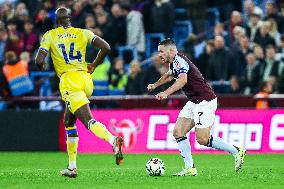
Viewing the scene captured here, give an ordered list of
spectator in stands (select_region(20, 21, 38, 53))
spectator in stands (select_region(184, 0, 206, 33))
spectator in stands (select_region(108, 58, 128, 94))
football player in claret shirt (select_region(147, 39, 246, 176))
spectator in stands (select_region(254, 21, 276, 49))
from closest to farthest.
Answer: football player in claret shirt (select_region(147, 39, 246, 176)), spectator in stands (select_region(254, 21, 276, 49)), spectator in stands (select_region(108, 58, 128, 94)), spectator in stands (select_region(184, 0, 206, 33)), spectator in stands (select_region(20, 21, 38, 53))

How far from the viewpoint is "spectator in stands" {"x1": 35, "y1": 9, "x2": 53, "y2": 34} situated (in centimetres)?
2555

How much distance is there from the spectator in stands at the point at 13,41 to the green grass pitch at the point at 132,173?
519cm

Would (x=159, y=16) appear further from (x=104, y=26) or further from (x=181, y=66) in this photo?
(x=181, y=66)

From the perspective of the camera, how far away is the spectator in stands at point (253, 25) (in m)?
22.5

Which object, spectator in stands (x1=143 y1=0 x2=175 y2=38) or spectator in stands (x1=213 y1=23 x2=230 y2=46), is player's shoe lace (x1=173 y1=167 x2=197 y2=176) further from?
spectator in stands (x1=143 y1=0 x2=175 y2=38)

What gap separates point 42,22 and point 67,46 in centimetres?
1222

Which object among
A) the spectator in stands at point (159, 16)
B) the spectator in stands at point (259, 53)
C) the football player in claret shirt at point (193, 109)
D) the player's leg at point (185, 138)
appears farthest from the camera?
the spectator in stands at point (159, 16)

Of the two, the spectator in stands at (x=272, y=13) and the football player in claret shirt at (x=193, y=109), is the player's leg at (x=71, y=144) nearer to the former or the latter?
the football player in claret shirt at (x=193, y=109)

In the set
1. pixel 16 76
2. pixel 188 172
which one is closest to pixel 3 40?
pixel 16 76

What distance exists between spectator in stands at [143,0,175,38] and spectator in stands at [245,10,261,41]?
2.30 metres

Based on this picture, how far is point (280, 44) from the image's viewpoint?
22156mm

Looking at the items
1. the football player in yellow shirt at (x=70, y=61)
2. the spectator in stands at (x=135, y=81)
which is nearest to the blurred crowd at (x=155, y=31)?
the spectator in stands at (x=135, y=81)

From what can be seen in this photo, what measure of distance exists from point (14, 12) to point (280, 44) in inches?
341

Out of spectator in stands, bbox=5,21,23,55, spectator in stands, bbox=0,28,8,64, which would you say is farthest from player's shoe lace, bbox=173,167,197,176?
spectator in stands, bbox=0,28,8,64
